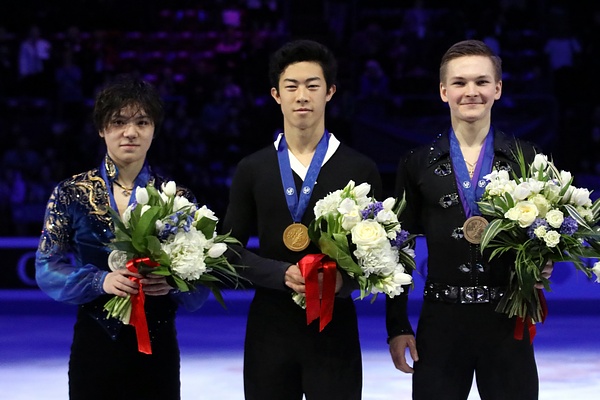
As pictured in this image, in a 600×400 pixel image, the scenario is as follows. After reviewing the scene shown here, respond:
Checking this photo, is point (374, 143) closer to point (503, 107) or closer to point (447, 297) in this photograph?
point (503, 107)

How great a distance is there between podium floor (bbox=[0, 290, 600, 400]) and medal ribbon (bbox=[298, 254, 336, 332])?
7.65ft

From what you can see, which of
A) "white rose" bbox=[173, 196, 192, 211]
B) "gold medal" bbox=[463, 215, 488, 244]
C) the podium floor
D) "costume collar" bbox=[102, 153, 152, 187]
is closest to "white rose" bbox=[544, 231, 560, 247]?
"gold medal" bbox=[463, 215, 488, 244]

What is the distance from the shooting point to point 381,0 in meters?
14.1

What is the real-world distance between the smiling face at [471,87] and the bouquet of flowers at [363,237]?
0.55 meters

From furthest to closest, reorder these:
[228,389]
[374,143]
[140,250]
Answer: [374,143] < [228,389] < [140,250]

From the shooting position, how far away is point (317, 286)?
348 cm

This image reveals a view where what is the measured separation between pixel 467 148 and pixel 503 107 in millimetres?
8155

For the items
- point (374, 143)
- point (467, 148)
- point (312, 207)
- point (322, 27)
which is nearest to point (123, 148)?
point (312, 207)

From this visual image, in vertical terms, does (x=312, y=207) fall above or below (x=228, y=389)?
above

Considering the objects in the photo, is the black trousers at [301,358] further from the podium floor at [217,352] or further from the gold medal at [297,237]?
the podium floor at [217,352]

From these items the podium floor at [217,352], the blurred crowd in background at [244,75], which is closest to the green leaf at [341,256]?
the podium floor at [217,352]

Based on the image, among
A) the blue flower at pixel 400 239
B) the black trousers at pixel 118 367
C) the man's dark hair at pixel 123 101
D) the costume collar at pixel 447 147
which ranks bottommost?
the black trousers at pixel 118 367

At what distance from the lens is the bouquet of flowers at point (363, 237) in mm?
3416

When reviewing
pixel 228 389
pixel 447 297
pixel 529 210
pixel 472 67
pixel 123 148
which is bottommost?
pixel 228 389
